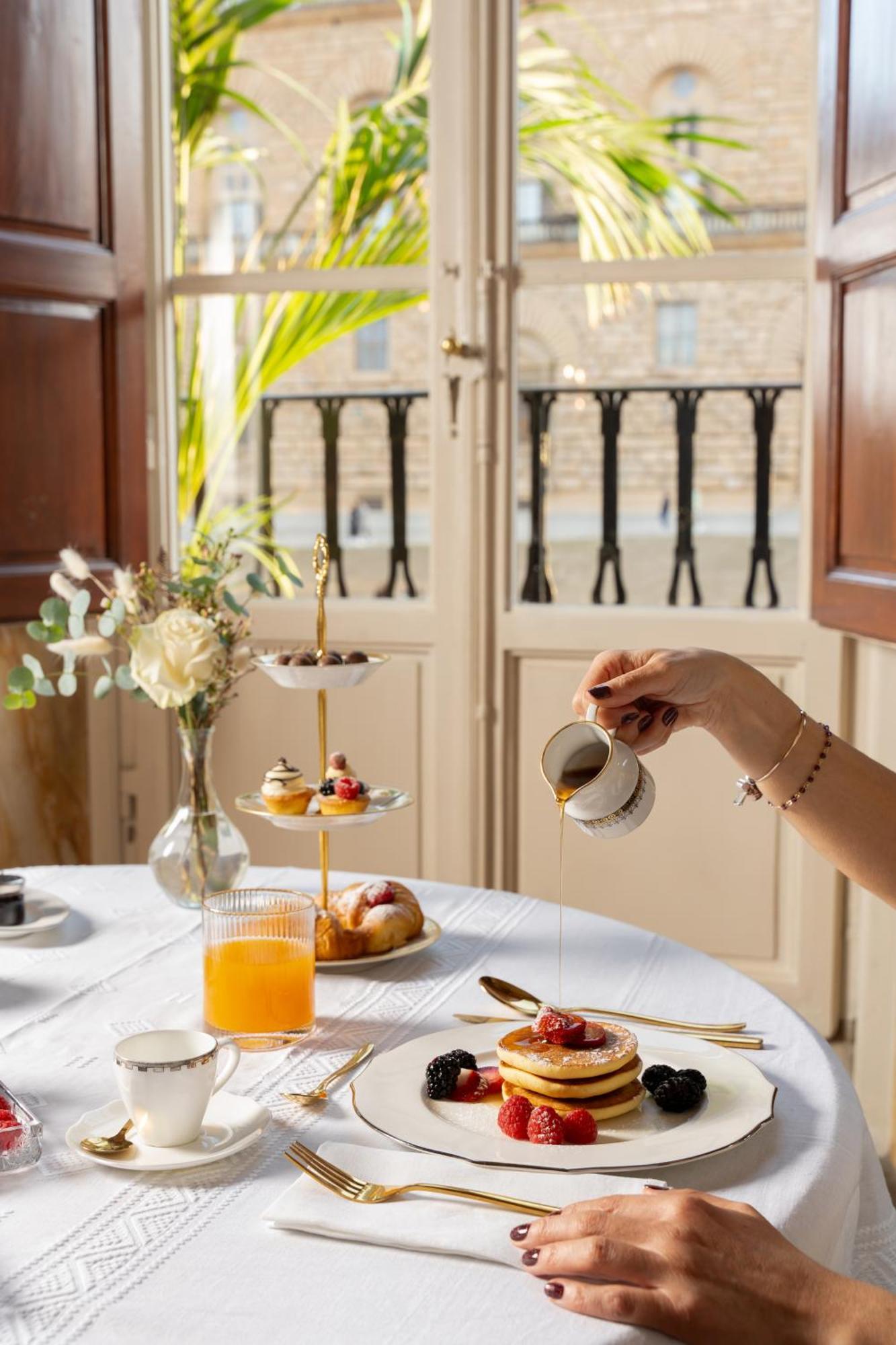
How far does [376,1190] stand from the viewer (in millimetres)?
929

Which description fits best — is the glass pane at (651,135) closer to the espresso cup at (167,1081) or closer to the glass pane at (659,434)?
the glass pane at (659,434)

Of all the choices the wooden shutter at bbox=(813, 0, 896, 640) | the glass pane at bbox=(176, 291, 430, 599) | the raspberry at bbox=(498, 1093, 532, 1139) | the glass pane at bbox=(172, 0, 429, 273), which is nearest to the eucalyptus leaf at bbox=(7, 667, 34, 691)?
the raspberry at bbox=(498, 1093, 532, 1139)

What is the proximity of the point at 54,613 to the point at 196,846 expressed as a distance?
0.31 meters

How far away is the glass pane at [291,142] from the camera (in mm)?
3037

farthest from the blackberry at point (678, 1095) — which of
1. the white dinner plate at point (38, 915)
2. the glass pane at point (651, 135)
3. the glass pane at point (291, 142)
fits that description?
the glass pane at point (291, 142)

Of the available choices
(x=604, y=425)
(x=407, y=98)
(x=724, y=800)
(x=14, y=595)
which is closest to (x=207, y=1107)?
(x=14, y=595)

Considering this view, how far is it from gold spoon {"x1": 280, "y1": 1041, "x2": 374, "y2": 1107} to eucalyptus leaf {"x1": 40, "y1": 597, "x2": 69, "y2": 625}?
67 centimetres

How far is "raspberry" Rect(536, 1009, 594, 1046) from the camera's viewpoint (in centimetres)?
107

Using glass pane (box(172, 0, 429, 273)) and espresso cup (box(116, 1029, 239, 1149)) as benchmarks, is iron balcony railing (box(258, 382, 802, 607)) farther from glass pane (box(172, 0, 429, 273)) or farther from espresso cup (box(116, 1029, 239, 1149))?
espresso cup (box(116, 1029, 239, 1149))

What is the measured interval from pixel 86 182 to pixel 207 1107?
2.25 meters

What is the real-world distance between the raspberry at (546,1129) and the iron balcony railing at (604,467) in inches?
82.0

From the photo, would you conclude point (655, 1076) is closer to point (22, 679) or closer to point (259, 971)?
point (259, 971)

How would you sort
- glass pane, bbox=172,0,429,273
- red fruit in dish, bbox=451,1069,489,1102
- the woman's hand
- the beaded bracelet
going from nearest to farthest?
the woman's hand
red fruit in dish, bbox=451,1069,489,1102
the beaded bracelet
glass pane, bbox=172,0,429,273

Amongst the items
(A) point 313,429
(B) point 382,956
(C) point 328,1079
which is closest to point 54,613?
(B) point 382,956
